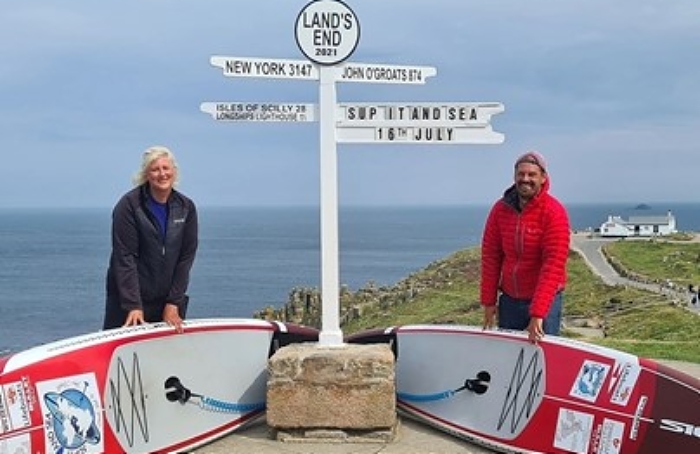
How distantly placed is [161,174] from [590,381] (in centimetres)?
294

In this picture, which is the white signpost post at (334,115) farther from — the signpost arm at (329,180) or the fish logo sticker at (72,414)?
the fish logo sticker at (72,414)

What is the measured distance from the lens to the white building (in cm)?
7319

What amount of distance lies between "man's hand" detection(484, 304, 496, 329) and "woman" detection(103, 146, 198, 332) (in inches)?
78.3

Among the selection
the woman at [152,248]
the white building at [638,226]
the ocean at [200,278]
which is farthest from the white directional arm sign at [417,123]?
the white building at [638,226]

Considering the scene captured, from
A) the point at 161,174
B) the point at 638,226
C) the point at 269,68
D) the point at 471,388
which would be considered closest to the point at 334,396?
the point at 471,388

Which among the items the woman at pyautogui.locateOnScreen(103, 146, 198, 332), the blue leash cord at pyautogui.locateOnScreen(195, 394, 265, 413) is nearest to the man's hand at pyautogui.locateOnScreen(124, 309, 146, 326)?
the woman at pyautogui.locateOnScreen(103, 146, 198, 332)

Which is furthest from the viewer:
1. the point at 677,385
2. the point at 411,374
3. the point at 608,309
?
the point at 608,309

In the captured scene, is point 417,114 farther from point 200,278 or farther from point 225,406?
point 200,278

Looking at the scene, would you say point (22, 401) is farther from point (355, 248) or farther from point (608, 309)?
point (355, 248)

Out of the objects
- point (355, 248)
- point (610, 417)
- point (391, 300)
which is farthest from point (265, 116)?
point (355, 248)

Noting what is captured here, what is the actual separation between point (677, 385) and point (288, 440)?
7.95 ft

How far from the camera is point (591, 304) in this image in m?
27.1

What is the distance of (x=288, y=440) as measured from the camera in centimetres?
565

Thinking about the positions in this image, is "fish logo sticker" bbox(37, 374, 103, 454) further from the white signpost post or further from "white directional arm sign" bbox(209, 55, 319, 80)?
"white directional arm sign" bbox(209, 55, 319, 80)
